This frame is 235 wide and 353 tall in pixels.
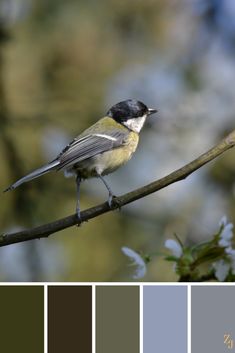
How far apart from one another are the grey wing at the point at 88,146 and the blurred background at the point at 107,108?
74 centimetres

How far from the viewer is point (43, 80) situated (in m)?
5.89

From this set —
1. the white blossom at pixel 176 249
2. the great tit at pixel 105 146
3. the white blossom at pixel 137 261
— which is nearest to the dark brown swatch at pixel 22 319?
the great tit at pixel 105 146

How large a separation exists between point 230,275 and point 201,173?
312cm

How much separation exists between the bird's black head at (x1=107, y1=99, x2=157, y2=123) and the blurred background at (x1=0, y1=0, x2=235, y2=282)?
751mm

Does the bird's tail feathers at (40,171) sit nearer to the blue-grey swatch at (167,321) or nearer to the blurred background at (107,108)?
the blue-grey swatch at (167,321)

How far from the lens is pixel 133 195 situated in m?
2.13

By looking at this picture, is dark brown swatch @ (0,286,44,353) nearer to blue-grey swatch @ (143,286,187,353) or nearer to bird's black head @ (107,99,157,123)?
blue-grey swatch @ (143,286,187,353)

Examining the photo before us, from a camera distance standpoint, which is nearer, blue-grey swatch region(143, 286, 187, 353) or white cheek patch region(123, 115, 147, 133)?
blue-grey swatch region(143, 286, 187, 353)

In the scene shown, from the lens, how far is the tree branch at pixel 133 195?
1.97 metres

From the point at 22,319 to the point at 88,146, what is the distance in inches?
37.7

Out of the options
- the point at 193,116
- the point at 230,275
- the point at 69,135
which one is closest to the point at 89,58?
the point at 69,135

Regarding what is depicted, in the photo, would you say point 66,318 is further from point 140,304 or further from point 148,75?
point 148,75

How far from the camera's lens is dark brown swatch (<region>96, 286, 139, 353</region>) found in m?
2.57

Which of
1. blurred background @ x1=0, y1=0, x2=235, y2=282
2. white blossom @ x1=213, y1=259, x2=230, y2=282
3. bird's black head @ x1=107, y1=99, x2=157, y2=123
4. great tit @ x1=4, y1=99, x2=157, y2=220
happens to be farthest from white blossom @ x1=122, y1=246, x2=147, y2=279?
blurred background @ x1=0, y1=0, x2=235, y2=282
